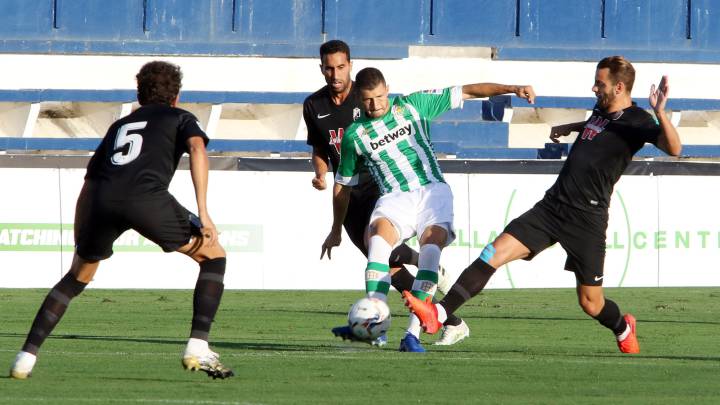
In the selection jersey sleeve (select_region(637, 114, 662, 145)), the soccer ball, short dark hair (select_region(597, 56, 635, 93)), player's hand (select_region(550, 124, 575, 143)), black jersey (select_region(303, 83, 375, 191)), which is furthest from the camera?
black jersey (select_region(303, 83, 375, 191))

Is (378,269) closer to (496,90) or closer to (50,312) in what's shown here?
(496,90)

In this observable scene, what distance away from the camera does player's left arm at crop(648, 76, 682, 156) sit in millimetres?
8164

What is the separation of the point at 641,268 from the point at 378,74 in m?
11.2

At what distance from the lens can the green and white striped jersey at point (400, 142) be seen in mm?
9055

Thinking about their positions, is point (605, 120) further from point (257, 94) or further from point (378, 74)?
point (257, 94)

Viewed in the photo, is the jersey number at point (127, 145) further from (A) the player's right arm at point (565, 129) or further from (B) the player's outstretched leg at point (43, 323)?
(A) the player's right arm at point (565, 129)

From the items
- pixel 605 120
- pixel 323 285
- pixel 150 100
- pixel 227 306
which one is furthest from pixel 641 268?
pixel 150 100

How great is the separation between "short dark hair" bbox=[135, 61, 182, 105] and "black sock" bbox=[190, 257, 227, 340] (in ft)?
3.12

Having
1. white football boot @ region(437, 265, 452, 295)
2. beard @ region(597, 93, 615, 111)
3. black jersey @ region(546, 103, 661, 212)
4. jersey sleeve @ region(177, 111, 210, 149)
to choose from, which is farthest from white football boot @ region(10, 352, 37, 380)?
white football boot @ region(437, 265, 452, 295)

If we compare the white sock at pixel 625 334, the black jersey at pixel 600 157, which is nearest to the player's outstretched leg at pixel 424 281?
the black jersey at pixel 600 157

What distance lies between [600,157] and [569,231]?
1.78 ft

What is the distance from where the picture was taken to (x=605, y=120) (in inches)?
350

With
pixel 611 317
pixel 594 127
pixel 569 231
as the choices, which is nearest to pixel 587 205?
pixel 569 231

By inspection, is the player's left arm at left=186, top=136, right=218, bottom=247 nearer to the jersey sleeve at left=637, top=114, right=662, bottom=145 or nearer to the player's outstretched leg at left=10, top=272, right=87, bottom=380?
the player's outstretched leg at left=10, top=272, right=87, bottom=380
